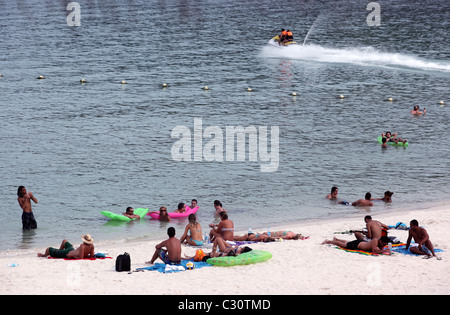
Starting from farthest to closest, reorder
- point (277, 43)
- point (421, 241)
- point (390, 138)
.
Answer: point (277, 43)
point (390, 138)
point (421, 241)

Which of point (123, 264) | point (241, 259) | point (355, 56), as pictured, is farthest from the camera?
point (355, 56)

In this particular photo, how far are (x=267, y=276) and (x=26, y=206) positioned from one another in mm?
A: 12224

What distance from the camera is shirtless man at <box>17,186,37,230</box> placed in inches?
1103

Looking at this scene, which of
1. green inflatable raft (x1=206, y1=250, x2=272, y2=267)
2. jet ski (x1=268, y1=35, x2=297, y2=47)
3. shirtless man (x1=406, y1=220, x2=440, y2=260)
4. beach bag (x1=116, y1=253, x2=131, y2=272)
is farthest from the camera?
jet ski (x1=268, y1=35, x2=297, y2=47)

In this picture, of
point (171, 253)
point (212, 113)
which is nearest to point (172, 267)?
point (171, 253)

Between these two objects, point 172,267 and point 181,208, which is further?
point 181,208

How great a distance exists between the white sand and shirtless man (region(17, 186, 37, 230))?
3.76 meters

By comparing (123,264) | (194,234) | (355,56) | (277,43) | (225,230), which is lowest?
(123,264)

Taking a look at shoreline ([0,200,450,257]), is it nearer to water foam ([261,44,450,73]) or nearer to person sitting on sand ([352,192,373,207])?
person sitting on sand ([352,192,373,207])

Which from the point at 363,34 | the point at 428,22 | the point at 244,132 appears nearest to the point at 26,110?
the point at 244,132

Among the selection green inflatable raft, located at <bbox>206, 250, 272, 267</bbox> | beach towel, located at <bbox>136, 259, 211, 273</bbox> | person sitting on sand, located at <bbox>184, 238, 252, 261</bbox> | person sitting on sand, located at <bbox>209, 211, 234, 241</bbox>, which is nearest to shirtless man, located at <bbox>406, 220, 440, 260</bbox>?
green inflatable raft, located at <bbox>206, 250, 272, 267</bbox>

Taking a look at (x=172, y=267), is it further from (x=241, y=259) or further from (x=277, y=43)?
(x=277, y=43)

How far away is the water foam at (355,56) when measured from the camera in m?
63.7

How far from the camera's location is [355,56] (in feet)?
226
